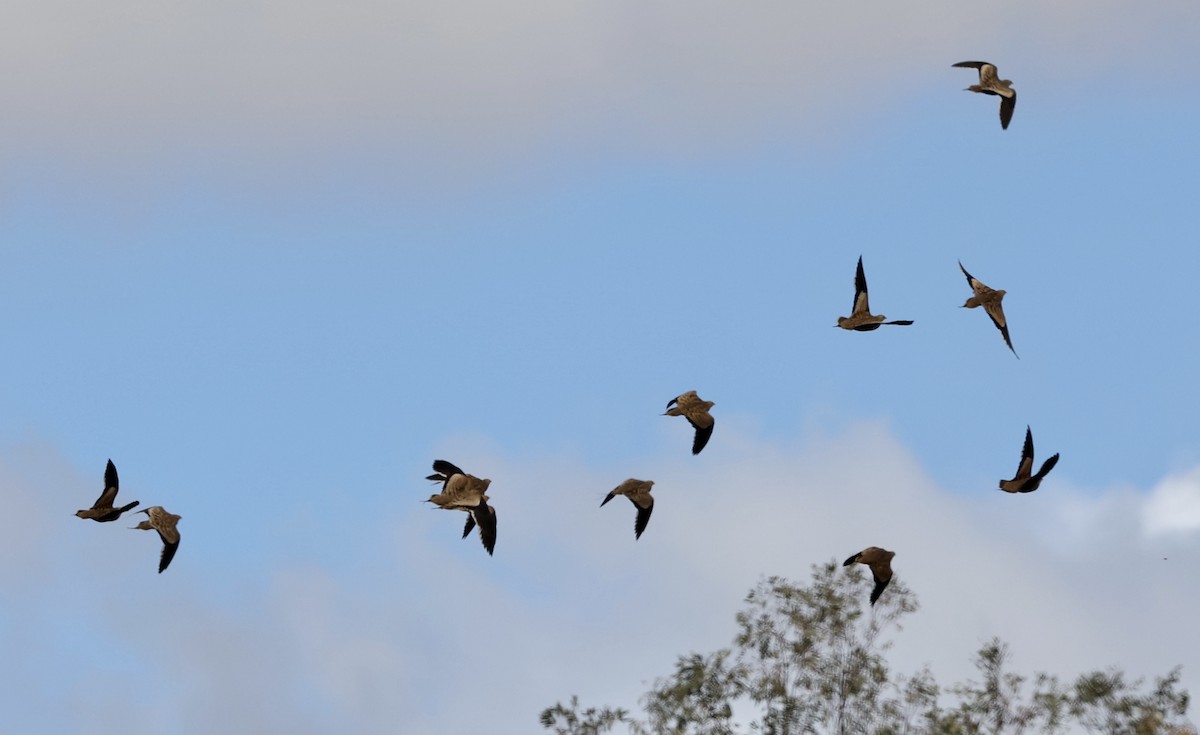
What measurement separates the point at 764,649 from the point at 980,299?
6825 millimetres

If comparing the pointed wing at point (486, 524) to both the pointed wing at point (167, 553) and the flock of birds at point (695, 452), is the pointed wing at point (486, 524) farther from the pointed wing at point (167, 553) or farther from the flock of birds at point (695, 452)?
the pointed wing at point (167, 553)

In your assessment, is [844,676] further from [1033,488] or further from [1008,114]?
[1008,114]

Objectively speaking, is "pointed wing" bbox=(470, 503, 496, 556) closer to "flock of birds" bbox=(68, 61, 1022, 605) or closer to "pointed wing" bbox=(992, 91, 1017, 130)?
"flock of birds" bbox=(68, 61, 1022, 605)

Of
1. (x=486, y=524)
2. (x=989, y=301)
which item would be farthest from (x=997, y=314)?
(x=486, y=524)

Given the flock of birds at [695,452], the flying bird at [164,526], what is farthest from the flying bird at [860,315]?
the flying bird at [164,526]

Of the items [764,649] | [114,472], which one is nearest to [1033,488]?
[764,649]

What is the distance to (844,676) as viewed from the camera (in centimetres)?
3434

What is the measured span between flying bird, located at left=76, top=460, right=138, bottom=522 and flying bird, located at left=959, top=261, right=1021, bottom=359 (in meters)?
13.9

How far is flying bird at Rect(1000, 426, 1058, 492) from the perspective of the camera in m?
31.4

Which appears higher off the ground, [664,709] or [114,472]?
[114,472]

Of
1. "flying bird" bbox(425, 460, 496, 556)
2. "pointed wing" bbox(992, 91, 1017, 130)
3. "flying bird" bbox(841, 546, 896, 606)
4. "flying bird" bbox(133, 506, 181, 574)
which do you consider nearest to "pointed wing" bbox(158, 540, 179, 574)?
"flying bird" bbox(133, 506, 181, 574)

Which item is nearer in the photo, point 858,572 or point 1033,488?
point 1033,488

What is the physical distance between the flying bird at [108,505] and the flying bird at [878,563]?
11.6m

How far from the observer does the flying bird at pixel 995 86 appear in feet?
113
